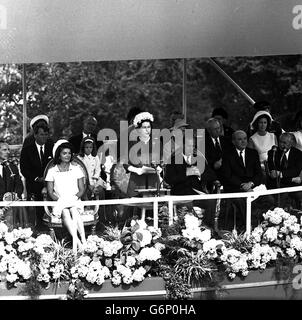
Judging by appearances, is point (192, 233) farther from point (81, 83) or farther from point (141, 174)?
point (81, 83)

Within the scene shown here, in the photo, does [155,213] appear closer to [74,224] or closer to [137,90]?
[74,224]

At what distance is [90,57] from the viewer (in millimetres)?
6191

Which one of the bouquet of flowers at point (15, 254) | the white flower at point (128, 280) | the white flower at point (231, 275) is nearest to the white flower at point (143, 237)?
the white flower at point (128, 280)

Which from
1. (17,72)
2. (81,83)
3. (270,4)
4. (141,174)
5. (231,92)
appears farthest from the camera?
(231,92)

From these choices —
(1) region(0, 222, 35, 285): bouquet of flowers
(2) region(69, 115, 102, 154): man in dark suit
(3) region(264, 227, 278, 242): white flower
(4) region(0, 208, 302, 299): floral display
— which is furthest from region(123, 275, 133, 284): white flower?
(2) region(69, 115, 102, 154): man in dark suit

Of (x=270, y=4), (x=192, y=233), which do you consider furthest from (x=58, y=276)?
(x=270, y=4)

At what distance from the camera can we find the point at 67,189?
6.62 meters

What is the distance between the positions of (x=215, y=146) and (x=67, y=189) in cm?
112

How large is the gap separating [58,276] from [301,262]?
62.0 inches

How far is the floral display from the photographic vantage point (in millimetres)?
6316

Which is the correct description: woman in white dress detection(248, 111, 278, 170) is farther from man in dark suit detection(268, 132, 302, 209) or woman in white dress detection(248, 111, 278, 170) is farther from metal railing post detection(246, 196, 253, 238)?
metal railing post detection(246, 196, 253, 238)

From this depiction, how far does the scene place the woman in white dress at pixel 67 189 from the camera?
21.5ft

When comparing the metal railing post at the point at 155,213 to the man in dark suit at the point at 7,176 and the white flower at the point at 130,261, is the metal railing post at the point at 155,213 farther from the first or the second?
the man in dark suit at the point at 7,176

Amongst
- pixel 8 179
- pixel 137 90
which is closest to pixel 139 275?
pixel 8 179
